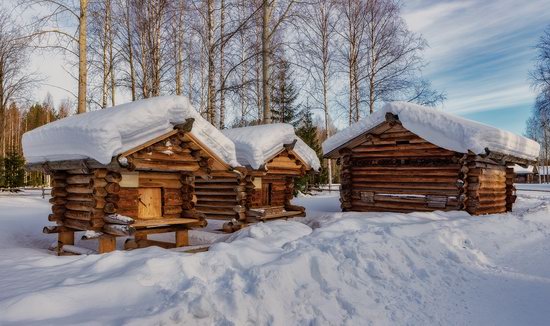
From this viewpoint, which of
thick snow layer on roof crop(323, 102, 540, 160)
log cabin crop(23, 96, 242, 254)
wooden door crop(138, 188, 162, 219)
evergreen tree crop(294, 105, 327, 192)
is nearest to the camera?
log cabin crop(23, 96, 242, 254)

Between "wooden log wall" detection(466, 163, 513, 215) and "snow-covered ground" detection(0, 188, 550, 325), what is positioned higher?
"wooden log wall" detection(466, 163, 513, 215)

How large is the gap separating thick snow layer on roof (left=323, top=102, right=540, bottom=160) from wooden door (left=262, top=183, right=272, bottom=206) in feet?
11.5

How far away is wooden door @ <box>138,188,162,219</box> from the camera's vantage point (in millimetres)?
8797

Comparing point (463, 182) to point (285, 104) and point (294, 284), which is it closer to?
point (294, 284)

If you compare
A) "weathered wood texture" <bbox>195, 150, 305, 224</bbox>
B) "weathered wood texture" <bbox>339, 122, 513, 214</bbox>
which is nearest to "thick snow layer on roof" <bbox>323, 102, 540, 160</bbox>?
"weathered wood texture" <bbox>339, 122, 513, 214</bbox>

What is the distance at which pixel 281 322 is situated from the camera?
4.29m

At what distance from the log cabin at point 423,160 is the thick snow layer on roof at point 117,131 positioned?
655cm

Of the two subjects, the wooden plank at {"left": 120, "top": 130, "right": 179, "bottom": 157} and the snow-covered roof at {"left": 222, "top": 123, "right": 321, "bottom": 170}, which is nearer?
the wooden plank at {"left": 120, "top": 130, "right": 179, "bottom": 157}

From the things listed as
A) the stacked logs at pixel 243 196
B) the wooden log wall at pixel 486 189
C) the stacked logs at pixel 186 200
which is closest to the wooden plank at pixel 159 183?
the stacked logs at pixel 186 200

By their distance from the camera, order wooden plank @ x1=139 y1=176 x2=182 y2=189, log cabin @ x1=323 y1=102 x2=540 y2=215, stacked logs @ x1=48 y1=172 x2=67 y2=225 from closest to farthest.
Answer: wooden plank @ x1=139 y1=176 x2=182 y2=189, stacked logs @ x1=48 y1=172 x2=67 y2=225, log cabin @ x1=323 y1=102 x2=540 y2=215

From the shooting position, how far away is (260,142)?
1220cm

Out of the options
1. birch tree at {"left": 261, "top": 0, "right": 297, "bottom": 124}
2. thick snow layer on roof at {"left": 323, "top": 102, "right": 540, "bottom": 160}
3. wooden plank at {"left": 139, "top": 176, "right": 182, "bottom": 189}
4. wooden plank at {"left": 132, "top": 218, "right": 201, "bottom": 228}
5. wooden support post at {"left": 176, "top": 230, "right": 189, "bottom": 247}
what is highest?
birch tree at {"left": 261, "top": 0, "right": 297, "bottom": 124}

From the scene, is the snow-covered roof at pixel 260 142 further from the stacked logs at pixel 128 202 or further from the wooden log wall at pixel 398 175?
the stacked logs at pixel 128 202

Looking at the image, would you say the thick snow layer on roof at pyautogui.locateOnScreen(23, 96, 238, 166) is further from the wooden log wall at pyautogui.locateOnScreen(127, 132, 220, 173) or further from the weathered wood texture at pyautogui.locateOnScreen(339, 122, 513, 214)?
the weathered wood texture at pyautogui.locateOnScreen(339, 122, 513, 214)
